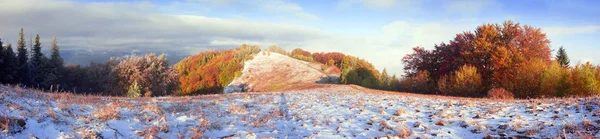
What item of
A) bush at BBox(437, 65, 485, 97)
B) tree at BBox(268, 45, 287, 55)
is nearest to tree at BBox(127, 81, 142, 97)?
bush at BBox(437, 65, 485, 97)

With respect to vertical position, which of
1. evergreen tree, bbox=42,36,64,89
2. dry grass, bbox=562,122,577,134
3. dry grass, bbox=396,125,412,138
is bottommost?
dry grass, bbox=396,125,412,138

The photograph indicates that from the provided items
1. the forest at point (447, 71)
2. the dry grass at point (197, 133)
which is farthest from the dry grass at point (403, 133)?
the forest at point (447, 71)

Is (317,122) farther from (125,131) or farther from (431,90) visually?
(431,90)

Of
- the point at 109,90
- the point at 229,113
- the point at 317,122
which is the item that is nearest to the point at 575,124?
the point at 317,122

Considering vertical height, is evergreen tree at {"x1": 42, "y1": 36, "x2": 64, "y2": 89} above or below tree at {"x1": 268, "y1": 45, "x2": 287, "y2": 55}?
below

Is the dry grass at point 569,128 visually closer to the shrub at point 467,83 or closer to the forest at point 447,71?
the forest at point 447,71

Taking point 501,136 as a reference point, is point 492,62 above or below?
above

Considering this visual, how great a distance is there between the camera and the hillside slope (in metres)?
60.0

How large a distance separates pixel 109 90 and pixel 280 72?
32303 mm

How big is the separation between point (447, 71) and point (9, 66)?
182 ft

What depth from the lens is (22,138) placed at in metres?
6.21

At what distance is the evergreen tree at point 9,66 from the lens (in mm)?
42031

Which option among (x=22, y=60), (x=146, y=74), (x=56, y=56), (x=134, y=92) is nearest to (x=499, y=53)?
(x=134, y=92)

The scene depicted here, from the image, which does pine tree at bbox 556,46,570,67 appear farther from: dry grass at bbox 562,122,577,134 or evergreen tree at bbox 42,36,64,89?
evergreen tree at bbox 42,36,64,89
